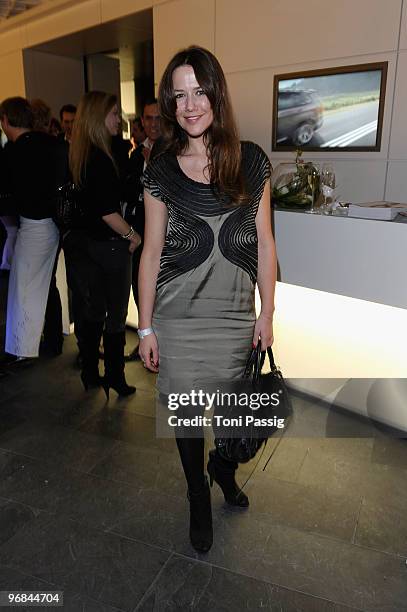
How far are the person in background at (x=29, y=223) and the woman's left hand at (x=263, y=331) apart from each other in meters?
1.71

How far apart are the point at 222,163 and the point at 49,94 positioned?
19.9 ft

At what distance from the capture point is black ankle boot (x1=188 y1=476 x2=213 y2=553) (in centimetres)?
177

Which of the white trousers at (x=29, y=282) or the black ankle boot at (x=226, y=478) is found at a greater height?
the white trousers at (x=29, y=282)

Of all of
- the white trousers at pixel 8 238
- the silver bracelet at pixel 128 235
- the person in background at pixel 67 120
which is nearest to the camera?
the silver bracelet at pixel 128 235

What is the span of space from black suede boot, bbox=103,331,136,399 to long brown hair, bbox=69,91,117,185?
0.89m

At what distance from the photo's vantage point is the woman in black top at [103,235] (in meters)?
2.46

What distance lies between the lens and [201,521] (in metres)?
1.78

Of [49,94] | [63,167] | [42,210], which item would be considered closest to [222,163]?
[63,167]

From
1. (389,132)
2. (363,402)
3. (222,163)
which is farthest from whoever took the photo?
(389,132)

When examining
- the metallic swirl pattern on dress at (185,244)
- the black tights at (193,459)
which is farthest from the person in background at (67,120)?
the black tights at (193,459)

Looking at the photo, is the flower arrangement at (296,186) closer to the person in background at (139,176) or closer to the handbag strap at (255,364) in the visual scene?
the person in background at (139,176)

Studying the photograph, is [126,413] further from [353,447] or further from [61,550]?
[353,447]

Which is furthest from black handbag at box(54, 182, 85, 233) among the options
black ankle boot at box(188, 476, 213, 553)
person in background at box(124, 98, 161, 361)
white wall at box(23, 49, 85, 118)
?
white wall at box(23, 49, 85, 118)

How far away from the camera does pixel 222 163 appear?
1481 mm
